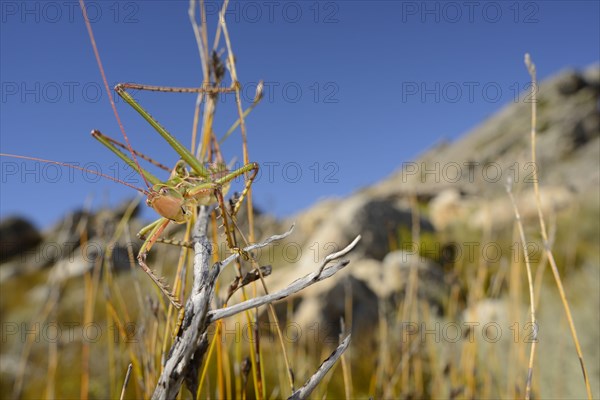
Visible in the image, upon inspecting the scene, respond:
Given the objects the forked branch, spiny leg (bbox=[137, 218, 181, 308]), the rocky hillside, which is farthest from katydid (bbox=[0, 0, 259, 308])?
the rocky hillside

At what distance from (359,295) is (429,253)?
1.29 metres

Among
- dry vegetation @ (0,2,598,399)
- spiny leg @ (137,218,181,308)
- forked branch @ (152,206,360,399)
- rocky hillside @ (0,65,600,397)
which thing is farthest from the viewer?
rocky hillside @ (0,65,600,397)

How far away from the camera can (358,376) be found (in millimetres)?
1978

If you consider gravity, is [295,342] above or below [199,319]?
below

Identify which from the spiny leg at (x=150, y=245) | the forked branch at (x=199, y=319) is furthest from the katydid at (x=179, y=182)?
the forked branch at (x=199, y=319)

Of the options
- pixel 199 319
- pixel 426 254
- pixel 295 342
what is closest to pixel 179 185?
pixel 199 319

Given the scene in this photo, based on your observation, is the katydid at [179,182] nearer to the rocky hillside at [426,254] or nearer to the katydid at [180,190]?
the katydid at [180,190]

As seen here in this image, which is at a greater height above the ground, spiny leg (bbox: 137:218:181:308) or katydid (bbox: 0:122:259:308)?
katydid (bbox: 0:122:259:308)

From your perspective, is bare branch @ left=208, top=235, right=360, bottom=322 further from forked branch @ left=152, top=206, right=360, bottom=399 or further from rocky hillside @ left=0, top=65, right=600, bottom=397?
rocky hillside @ left=0, top=65, right=600, bottom=397

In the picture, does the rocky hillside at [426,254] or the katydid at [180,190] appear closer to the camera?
the katydid at [180,190]

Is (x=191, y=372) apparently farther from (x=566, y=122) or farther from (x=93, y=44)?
(x=566, y=122)

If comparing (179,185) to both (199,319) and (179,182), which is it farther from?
(199,319)

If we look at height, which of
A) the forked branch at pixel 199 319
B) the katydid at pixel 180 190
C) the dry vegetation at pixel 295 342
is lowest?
the dry vegetation at pixel 295 342

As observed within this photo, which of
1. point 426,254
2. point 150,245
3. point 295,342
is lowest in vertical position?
point 295,342
